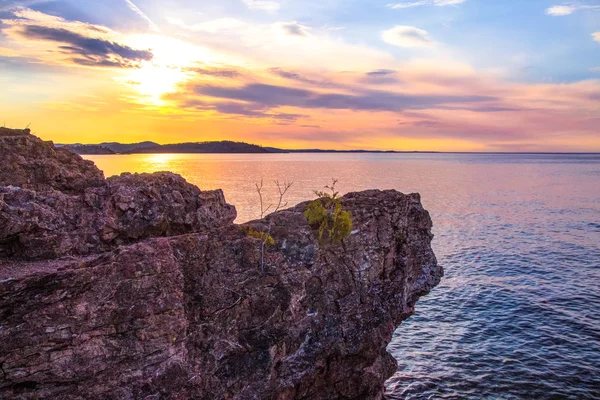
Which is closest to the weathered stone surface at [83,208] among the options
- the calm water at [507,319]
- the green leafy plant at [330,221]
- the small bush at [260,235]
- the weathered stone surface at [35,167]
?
the weathered stone surface at [35,167]

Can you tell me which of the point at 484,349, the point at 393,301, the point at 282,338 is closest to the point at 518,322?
the point at 484,349

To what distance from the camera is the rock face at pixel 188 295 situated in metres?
13.0

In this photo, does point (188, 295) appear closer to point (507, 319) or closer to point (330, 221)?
point (330, 221)

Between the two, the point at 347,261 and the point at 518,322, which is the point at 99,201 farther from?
the point at 518,322

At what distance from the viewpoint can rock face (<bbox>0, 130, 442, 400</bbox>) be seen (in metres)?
13.0

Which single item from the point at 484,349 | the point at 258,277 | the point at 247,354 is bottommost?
the point at 484,349

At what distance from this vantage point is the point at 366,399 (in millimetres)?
19234

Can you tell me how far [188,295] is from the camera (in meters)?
15.3

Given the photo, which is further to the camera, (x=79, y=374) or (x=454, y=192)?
(x=454, y=192)

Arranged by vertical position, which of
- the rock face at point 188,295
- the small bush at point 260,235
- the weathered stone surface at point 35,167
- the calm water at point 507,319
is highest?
the weathered stone surface at point 35,167

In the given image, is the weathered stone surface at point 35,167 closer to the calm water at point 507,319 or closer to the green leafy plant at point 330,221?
the green leafy plant at point 330,221

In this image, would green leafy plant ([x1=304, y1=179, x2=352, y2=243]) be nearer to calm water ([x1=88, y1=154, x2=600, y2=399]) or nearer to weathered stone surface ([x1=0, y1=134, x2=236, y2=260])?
weathered stone surface ([x1=0, y1=134, x2=236, y2=260])

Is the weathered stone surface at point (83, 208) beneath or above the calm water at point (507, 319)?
above

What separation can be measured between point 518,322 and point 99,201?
94.2 ft
